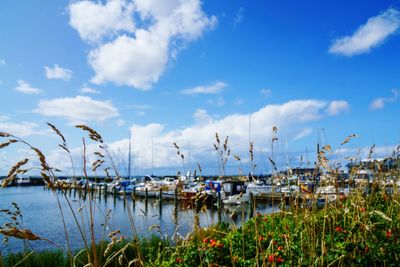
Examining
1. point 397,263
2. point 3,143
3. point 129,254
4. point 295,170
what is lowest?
point 129,254

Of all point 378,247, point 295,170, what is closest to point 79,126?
point 378,247

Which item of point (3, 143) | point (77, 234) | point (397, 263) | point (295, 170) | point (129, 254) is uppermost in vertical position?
point (3, 143)

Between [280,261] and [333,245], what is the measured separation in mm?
732

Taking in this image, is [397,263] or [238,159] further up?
[238,159]

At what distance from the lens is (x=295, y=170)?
Result: 4742 mm

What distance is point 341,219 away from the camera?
4613 millimetres

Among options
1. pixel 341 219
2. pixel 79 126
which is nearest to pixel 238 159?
pixel 79 126

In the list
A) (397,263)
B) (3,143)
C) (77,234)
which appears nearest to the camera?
(3,143)

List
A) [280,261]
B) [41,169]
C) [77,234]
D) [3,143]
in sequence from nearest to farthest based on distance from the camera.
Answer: [3,143]
[41,169]
[280,261]
[77,234]

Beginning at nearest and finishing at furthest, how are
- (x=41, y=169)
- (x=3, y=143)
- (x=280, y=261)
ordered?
(x=3, y=143), (x=41, y=169), (x=280, y=261)

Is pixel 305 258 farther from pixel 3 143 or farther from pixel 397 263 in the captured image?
pixel 3 143

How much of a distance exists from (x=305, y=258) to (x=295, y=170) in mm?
1982

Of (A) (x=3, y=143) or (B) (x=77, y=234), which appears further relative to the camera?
(B) (x=77, y=234)

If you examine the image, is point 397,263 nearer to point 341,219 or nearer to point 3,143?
point 341,219
